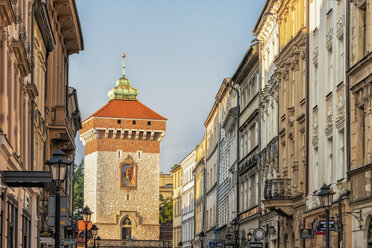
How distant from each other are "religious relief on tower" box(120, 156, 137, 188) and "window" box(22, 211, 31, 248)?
89110 millimetres

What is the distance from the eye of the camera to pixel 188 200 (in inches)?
3777

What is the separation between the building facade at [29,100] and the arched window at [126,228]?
227 ft

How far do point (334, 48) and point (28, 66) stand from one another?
29.7 ft

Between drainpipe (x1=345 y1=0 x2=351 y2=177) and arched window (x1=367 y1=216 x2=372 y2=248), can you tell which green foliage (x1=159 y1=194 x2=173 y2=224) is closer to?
drainpipe (x1=345 y1=0 x2=351 y2=177)

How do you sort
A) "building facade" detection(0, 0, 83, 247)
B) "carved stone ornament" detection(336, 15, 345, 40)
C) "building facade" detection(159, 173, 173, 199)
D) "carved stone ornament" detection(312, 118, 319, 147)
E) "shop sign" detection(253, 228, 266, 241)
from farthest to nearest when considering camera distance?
"building facade" detection(159, 173, 173, 199), "shop sign" detection(253, 228, 266, 241), "carved stone ornament" detection(312, 118, 319, 147), "carved stone ornament" detection(336, 15, 345, 40), "building facade" detection(0, 0, 83, 247)

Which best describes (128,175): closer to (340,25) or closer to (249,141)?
(249,141)

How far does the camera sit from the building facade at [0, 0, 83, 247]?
2145 centimetres

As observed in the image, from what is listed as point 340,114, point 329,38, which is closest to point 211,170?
point 329,38

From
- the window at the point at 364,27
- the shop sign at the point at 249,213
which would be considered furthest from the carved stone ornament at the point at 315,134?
the shop sign at the point at 249,213

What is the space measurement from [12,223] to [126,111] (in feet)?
339

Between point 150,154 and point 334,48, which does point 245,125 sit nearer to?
point 334,48

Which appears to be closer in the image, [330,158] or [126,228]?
[330,158]

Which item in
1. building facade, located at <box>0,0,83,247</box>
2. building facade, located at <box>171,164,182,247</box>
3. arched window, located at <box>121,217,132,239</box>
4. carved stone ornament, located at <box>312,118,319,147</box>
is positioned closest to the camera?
building facade, located at <box>0,0,83,247</box>

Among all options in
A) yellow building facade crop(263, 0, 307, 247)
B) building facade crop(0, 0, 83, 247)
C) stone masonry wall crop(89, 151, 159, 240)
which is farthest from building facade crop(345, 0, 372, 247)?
stone masonry wall crop(89, 151, 159, 240)
